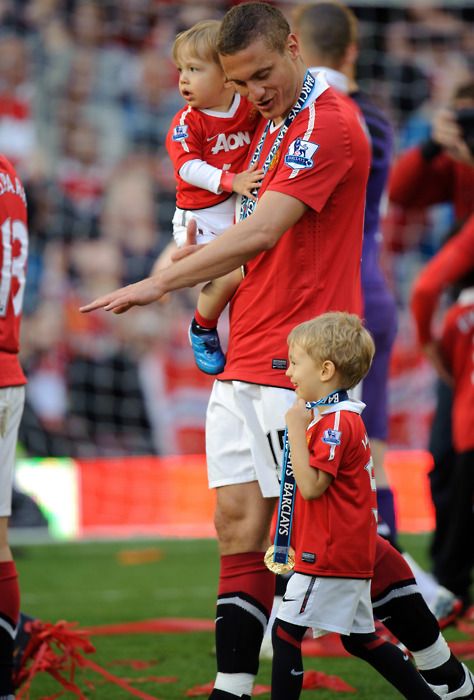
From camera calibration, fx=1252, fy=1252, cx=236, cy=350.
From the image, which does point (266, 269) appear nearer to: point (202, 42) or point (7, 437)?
point (202, 42)

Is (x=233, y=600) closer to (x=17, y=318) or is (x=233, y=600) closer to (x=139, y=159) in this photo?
(x=17, y=318)

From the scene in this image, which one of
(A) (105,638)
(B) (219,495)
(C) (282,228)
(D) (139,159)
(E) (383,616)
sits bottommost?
(A) (105,638)

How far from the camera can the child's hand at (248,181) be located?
151 inches

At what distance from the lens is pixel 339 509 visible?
3.53 metres

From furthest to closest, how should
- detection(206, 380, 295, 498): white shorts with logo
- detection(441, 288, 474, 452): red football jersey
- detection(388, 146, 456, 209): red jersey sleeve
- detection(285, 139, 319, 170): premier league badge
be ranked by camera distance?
detection(388, 146, 456, 209): red jersey sleeve
detection(441, 288, 474, 452): red football jersey
detection(206, 380, 295, 498): white shorts with logo
detection(285, 139, 319, 170): premier league badge

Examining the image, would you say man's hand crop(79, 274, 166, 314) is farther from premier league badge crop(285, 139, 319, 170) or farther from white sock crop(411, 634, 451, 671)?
white sock crop(411, 634, 451, 671)

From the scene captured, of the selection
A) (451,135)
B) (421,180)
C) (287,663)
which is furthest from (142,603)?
A: (287,663)

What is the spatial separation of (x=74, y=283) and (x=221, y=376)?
314 inches

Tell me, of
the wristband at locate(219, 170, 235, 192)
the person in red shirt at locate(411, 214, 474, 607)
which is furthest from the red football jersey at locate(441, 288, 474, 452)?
the wristband at locate(219, 170, 235, 192)

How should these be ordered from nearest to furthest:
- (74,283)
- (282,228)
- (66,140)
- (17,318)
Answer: (282,228), (17,318), (74,283), (66,140)

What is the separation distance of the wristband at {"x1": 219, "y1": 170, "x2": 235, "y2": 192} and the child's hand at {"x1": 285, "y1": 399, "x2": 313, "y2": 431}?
0.76 meters

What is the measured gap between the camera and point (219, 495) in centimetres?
386

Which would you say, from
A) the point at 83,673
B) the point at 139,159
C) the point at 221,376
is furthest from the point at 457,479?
the point at 139,159

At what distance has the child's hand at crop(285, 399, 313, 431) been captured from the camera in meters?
3.57
